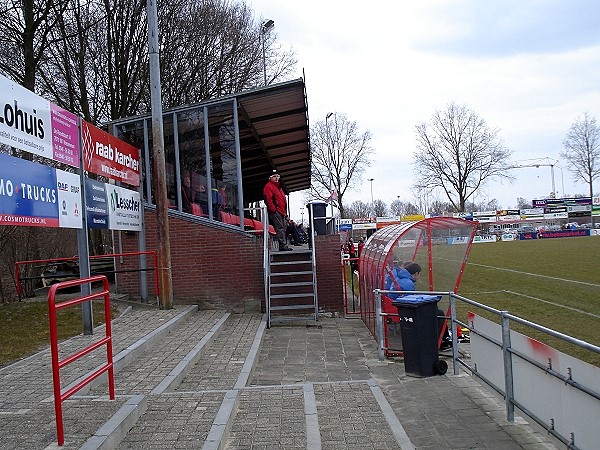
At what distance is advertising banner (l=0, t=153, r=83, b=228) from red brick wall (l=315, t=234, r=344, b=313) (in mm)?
6688

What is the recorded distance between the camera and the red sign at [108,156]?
1102 centimetres

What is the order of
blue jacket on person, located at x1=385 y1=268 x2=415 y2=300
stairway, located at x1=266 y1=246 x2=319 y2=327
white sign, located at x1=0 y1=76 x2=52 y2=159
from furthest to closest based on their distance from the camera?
stairway, located at x1=266 y1=246 x2=319 y2=327, blue jacket on person, located at x1=385 y1=268 x2=415 y2=300, white sign, located at x1=0 y1=76 x2=52 y2=159

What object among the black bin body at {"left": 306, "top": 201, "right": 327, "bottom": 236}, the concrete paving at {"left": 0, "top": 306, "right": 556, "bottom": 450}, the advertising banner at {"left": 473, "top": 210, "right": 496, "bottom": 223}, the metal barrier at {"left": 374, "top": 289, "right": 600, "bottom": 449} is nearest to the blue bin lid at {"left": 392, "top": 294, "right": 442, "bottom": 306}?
the metal barrier at {"left": 374, "top": 289, "right": 600, "bottom": 449}

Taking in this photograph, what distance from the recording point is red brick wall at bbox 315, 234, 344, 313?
1561 centimetres

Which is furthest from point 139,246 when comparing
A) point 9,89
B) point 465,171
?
point 465,171

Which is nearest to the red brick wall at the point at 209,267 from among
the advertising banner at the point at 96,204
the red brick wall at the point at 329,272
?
the red brick wall at the point at 329,272

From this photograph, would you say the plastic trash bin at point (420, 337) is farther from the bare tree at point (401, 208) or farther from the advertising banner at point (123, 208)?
the bare tree at point (401, 208)

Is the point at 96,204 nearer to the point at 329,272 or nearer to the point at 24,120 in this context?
the point at 24,120

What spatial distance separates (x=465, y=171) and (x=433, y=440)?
74.5m

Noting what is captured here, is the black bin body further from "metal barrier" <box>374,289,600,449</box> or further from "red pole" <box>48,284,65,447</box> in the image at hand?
"red pole" <box>48,284,65,447</box>

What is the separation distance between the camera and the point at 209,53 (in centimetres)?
2528

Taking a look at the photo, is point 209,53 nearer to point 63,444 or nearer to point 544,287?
point 544,287

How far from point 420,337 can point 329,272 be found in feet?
23.0

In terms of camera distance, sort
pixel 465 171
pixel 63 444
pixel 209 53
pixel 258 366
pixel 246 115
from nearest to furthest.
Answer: pixel 63 444
pixel 258 366
pixel 246 115
pixel 209 53
pixel 465 171
